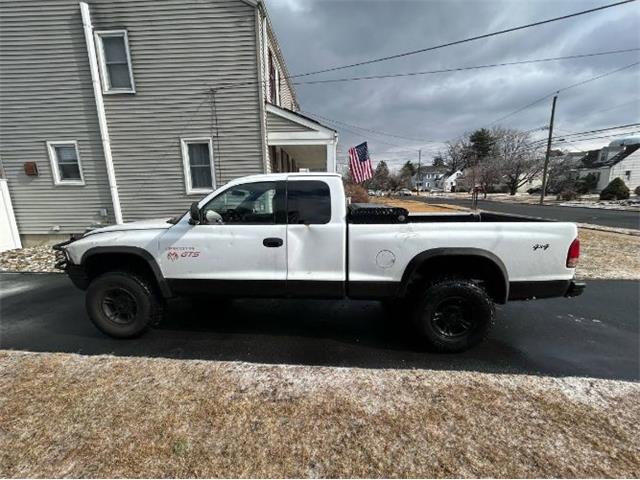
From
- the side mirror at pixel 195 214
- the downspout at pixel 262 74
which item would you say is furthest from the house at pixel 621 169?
the side mirror at pixel 195 214

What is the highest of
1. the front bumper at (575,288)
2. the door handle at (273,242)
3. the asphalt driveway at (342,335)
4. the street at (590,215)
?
the door handle at (273,242)

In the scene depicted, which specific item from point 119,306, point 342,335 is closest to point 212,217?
point 119,306

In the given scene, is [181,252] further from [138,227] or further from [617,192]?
[617,192]

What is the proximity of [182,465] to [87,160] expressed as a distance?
9.46 m

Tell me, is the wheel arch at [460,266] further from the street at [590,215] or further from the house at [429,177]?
the house at [429,177]

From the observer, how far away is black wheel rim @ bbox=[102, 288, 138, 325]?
3.51m

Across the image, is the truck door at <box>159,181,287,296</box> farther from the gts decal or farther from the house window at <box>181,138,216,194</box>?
the house window at <box>181,138,216,194</box>

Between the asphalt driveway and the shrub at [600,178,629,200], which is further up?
the shrub at [600,178,629,200]

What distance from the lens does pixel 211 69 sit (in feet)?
26.5

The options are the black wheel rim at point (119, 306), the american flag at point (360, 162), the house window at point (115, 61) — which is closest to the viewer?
the black wheel rim at point (119, 306)

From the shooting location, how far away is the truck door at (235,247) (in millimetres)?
3252

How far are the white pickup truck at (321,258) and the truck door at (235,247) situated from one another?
0.04ft

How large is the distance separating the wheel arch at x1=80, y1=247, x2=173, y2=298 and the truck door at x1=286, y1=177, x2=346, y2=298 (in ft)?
4.71

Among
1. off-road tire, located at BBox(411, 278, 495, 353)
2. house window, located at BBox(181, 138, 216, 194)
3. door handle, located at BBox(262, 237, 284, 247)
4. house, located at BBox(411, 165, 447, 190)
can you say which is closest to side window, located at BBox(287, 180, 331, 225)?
door handle, located at BBox(262, 237, 284, 247)
